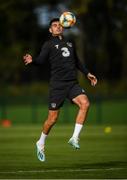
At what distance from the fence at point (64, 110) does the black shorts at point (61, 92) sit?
23583 millimetres

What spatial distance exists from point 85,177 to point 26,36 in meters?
53.2

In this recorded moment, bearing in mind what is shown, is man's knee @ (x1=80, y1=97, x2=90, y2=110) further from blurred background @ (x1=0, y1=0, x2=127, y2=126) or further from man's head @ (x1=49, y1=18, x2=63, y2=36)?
blurred background @ (x1=0, y1=0, x2=127, y2=126)

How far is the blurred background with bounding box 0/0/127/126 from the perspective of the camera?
169 feet

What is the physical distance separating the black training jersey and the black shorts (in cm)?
10

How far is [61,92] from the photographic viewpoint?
48.2 feet

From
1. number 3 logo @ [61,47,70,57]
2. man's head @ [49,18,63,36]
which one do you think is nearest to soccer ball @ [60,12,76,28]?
man's head @ [49,18,63,36]

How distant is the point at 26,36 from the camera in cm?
6519

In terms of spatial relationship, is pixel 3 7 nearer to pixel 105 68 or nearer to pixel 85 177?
pixel 105 68

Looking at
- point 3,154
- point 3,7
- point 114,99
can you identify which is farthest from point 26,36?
point 3,154

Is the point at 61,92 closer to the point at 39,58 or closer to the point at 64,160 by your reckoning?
the point at 39,58

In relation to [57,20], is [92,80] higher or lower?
lower

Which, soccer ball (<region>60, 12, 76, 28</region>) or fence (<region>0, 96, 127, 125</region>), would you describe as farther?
fence (<region>0, 96, 127, 125</region>)

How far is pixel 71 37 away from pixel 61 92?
46.7 meters

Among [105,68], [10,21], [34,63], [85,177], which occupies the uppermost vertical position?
[34,63]
